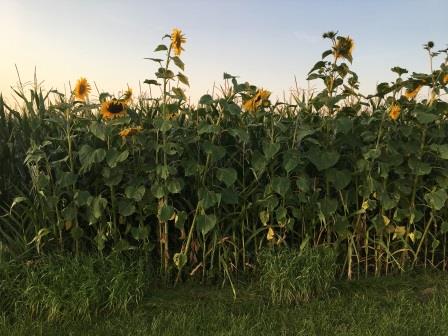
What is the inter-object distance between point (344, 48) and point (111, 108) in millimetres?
1776

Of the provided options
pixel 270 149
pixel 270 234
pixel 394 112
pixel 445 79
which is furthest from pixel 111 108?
pixel 445 79

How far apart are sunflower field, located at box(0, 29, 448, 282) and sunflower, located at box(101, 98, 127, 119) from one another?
0.4 inches

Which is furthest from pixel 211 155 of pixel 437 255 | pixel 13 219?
pixel 437 255

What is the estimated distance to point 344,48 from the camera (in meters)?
4.02

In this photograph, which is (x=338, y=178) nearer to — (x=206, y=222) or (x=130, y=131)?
(x=206, y=222)

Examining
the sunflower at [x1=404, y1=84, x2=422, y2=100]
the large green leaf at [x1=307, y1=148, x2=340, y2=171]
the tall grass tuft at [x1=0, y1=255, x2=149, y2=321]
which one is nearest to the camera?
the tall grass tuft at [x1=0, y1=255, x2=149, y2=321]

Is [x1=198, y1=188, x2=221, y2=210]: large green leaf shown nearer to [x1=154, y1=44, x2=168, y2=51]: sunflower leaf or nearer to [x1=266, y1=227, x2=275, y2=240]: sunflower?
[x1=266, y1=227, x2=275, y2=240]: sunflower

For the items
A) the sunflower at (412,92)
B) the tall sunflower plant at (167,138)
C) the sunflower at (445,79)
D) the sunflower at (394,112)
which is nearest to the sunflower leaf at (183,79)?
the tall sunflower plant at (167,138)

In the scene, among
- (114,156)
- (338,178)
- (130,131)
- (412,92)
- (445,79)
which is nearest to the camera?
(130,131)

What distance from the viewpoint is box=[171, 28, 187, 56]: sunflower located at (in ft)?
12.4

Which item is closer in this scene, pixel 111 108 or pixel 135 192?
pixel 135 192

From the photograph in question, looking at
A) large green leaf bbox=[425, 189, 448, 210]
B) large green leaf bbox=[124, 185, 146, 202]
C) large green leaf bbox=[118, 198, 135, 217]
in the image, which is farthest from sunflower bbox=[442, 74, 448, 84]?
large green leaf bbox=[118, 198, 135, 217]

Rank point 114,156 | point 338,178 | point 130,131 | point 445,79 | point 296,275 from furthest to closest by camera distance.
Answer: point 445,79 → point 338,178 → point 296,275 → point 114,156 → point 130,131

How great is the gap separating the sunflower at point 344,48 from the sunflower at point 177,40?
1145 mm
